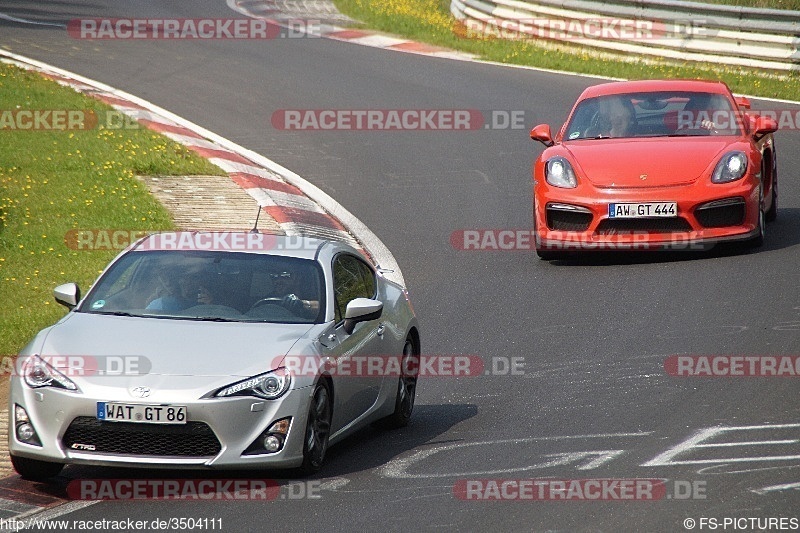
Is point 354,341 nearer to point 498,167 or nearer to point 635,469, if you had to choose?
point 635,469

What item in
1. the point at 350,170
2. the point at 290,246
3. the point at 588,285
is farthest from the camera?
Answer: the point at 350,170

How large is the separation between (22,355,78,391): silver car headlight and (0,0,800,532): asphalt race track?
0.64 metres

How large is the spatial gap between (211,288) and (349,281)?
0.98 meters

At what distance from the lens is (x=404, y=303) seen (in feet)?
30.8

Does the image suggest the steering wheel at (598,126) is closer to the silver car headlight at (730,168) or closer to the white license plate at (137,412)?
the silver car headlight at (730,168)

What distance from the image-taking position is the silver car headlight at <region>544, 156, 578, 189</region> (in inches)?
520

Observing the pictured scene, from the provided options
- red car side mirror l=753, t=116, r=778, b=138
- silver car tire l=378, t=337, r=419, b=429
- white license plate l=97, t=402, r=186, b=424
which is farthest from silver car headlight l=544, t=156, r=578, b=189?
white license plate l=97, t=402, r=186, b=424

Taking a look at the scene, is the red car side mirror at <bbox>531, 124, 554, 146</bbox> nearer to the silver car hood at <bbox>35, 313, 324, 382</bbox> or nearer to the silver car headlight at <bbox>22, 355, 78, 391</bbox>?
the silver car hood at <bbox>35, 313, 324, 382</bbox>

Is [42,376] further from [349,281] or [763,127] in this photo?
[763,127]

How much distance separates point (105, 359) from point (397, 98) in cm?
1382

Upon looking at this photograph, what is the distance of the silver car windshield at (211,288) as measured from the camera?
7.93 meters

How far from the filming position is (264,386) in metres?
7.15

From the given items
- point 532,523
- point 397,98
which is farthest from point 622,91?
point 532,523

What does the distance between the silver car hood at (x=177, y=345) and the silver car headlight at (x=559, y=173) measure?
5901mm
